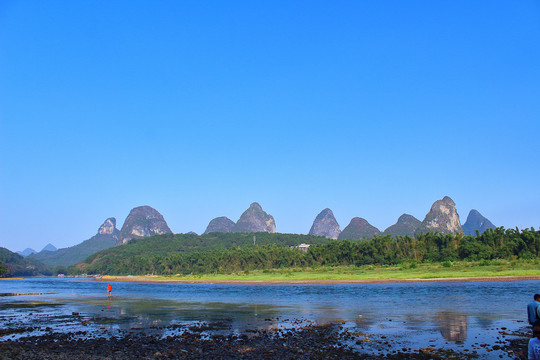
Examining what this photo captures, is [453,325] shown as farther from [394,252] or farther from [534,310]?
[394,252]

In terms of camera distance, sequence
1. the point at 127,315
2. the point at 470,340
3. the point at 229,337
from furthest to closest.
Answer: the point at 127,315 → the point at 229,337 → the point at 470,340

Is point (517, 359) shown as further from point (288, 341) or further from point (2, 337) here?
point (2, 337)

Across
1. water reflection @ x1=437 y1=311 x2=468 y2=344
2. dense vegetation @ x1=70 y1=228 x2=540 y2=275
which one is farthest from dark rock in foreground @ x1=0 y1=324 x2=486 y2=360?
dense vegetation @ x1=70 y1=228 x2=540 y2=275

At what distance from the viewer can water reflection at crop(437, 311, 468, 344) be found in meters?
20.8

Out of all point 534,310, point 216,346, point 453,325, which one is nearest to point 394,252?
point 453,325

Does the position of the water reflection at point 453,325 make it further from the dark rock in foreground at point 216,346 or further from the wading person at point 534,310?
the wading person at point 534,310

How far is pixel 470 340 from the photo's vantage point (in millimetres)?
19969

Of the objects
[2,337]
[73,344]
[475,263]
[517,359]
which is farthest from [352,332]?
[475,263]

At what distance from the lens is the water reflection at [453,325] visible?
2084 centimetres

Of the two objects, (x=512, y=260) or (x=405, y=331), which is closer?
(x=405, y=331)

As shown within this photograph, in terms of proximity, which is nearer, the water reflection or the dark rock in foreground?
the dark rock in foreground

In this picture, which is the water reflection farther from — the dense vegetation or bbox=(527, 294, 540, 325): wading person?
the dense vegetation

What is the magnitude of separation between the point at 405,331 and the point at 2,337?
887 inches

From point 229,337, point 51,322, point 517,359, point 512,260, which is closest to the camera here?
point 517,359
